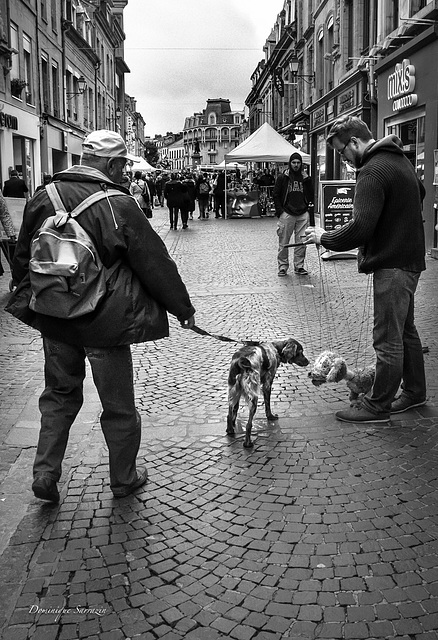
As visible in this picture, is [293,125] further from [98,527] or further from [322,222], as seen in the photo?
[98,527]

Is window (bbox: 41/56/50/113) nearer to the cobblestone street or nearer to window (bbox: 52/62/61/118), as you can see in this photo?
window (bbox: 52/62/61/118)

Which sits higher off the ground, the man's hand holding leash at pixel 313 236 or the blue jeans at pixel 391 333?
the man's hand holding leash at pixel 313 236

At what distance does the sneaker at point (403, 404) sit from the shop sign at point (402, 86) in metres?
11.8

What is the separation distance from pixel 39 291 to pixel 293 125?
119 ft

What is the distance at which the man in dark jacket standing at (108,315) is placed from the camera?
348 centimetres

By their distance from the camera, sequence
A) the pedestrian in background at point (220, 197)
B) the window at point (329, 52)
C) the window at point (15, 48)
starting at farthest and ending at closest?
the pedestrian in background at point (220, 197) → the window at point (329, 52) → the window at point (15, 48)

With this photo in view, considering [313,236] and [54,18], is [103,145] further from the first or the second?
[54,18]

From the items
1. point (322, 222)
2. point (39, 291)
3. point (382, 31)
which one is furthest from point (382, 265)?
point (382, 31)

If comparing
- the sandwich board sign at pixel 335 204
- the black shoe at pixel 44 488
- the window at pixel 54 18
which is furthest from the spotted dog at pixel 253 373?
the window at pixel 54 18

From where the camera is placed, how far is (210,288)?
1070 centimetres

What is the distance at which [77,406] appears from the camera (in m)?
3.78

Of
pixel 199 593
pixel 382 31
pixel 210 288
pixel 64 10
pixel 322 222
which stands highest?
pixel 64 10

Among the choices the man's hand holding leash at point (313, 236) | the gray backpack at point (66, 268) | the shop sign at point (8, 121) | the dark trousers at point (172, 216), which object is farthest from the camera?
the dark trousers at point (172, 216)

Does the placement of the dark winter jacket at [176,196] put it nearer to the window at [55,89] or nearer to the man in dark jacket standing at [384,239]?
the window at [55,89]
